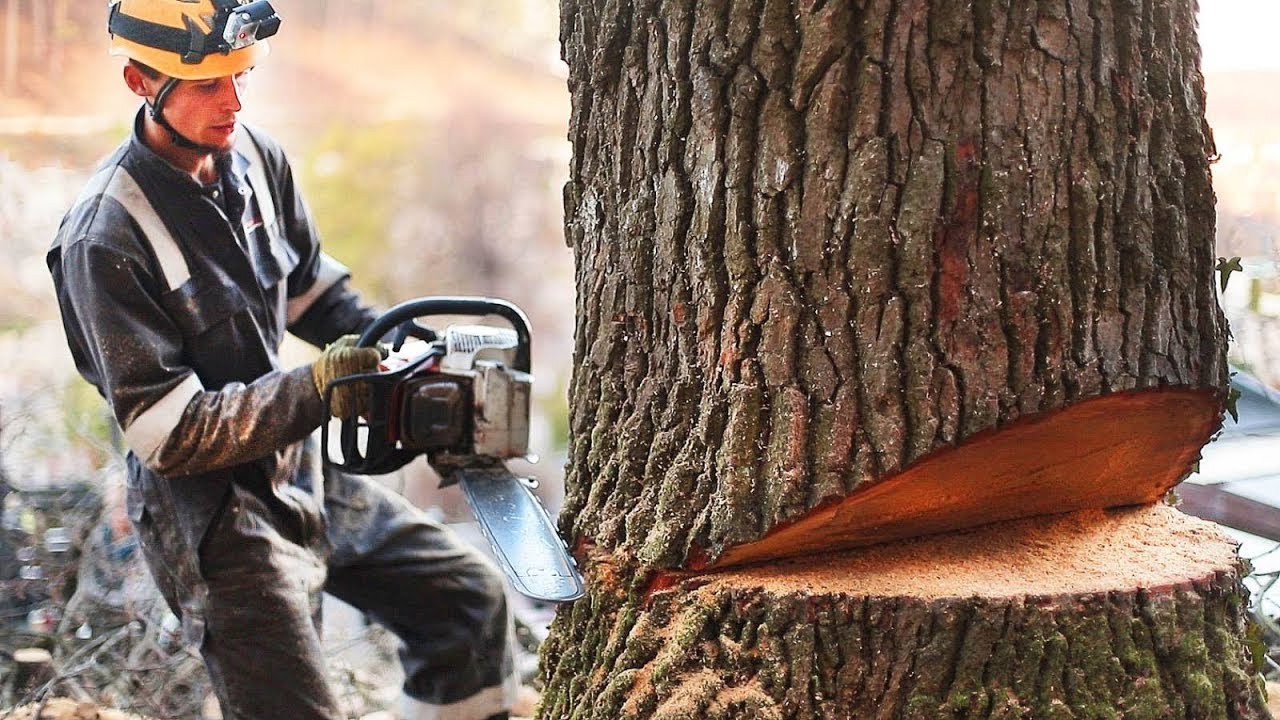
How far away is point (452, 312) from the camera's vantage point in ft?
8.06

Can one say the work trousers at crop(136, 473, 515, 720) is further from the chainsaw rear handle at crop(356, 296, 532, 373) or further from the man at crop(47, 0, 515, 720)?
the chainsaw rear handle at crop(356, 296, 532, 373)

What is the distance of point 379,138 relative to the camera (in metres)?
4.91

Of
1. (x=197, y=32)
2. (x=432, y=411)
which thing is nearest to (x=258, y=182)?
(x=197, y=32)

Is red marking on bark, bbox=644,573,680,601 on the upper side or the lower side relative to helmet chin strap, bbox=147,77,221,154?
lower

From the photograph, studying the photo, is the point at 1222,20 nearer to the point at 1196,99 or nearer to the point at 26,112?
the point at 1196,99

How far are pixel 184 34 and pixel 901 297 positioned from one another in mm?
1438

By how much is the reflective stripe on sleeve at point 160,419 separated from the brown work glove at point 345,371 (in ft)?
0.77

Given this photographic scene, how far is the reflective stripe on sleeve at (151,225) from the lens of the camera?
7.21ft

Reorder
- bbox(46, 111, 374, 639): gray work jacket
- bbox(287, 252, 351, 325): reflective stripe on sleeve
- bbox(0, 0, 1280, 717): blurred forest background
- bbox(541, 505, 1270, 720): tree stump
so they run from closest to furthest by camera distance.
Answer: bbox(541, 505, 1270, 720): tree stump → bbox(46, 111, 374, 639): gray work jacket → bbox(287, 252, 351, 325): reflective stripe on sleeve → bbox(0, 0, 1280, 717): blurred forest background

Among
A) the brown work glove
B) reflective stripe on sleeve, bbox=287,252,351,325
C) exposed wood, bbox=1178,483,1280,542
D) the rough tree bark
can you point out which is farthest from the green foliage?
exposed wood, bbox=1178,483,1280,542

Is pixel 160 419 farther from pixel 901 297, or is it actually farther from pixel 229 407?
pixel 901 297

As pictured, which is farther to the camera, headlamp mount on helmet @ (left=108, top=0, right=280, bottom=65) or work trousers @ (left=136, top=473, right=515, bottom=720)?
work trousers @ (left=136, top=473, right=515, bottom=720)

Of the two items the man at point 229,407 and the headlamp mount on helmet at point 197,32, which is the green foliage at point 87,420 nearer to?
the man at point 229,407

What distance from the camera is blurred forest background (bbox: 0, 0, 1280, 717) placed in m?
4.22
